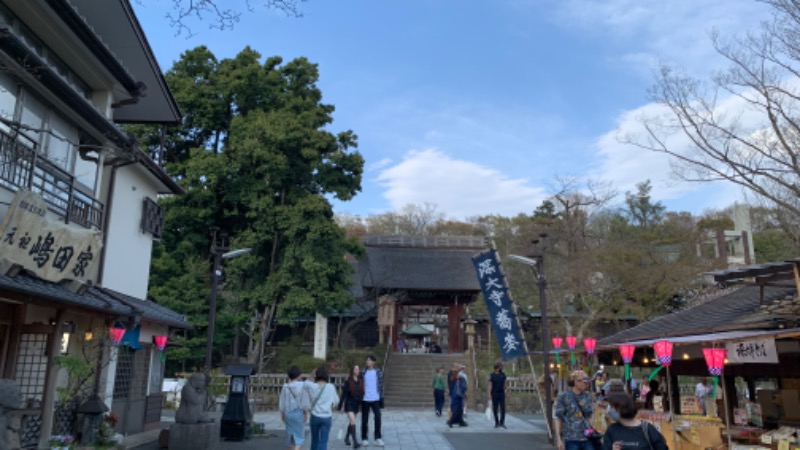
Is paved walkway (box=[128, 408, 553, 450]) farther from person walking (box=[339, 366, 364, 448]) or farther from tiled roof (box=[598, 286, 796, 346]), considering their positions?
tiled roof (box=[598, 286, 796, 346])

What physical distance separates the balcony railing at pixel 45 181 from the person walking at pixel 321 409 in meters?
5.22

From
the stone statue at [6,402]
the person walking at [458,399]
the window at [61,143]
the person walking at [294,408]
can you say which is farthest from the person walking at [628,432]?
the person walking at [458,399]

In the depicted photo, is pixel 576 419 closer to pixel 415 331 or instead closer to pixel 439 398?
pixel 439 398

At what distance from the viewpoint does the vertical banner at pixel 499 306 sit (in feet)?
41.1

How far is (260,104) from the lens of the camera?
22.5m

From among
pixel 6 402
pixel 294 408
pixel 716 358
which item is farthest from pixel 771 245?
pixel 6 402

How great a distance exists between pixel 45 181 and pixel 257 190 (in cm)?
1240

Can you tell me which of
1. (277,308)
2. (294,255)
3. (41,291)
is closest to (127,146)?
(41,291)

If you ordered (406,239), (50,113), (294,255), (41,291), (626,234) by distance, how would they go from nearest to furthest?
(41,291) → (50,113) → (294,255) → (626,234) → (406,239)

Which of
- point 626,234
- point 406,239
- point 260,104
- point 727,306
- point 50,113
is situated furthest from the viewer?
point 406,239

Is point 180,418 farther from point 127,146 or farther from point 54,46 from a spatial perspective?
point 54,46

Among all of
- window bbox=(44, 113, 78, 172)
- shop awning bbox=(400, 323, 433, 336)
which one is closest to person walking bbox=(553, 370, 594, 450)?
window bbox=(44, 113, 78, 172)

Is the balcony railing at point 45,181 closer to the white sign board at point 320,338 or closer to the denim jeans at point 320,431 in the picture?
the denim jeans at point 320,431

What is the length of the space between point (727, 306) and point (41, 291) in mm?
12160
